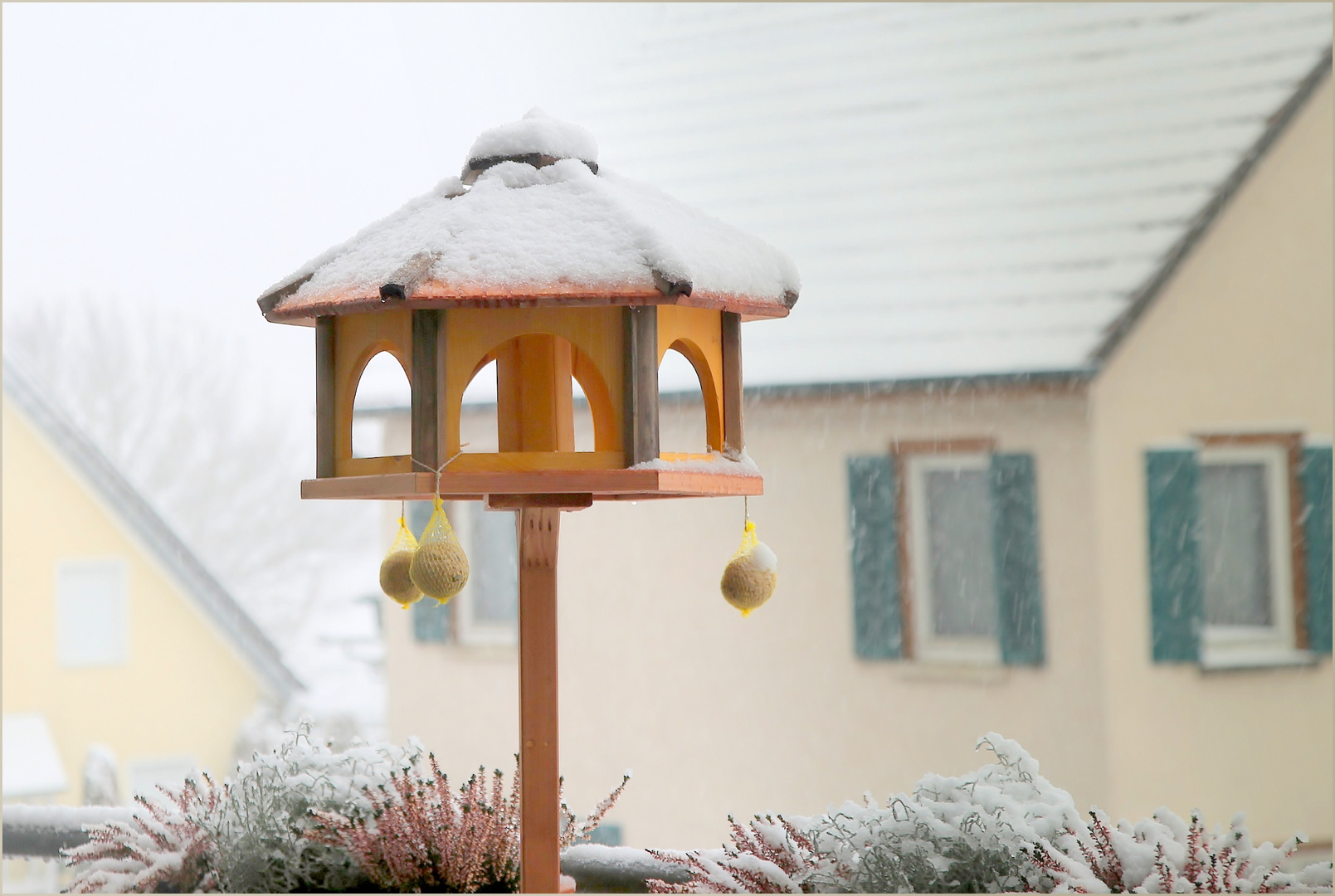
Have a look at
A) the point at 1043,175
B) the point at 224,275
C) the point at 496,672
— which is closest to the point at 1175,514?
the point at 1043,175

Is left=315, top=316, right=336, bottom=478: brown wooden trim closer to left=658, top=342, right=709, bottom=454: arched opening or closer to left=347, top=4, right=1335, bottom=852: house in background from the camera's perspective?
left=658, top=342, right=709, bottom=454: arched opening

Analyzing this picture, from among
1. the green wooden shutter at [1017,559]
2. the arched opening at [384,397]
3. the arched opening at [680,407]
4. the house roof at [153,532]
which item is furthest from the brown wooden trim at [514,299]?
the house roof at [153,532]

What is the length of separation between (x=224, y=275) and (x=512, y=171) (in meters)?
8.67

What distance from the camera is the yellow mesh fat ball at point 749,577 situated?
148cm

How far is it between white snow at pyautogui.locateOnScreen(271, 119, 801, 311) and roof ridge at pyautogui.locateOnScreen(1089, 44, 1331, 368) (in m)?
2.72

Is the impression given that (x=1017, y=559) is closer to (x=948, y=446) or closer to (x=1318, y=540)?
(x=948, y=446)

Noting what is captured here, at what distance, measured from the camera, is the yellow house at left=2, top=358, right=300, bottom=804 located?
588cm

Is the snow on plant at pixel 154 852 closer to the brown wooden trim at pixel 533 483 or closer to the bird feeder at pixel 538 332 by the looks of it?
the bird feeder at pixel 538 332

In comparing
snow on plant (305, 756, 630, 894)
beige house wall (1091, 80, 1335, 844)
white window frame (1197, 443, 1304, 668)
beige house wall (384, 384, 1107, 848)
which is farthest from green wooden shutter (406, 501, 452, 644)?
snow on plant (305, 756, 630, 894)

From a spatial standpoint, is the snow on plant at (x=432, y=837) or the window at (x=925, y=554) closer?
the snow on plant at (x=432, y=837)

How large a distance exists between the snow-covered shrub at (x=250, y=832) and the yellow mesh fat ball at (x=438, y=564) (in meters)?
0.54

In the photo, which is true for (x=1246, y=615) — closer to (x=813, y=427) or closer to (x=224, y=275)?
(x=813, y=427)

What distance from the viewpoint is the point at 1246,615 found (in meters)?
4.12

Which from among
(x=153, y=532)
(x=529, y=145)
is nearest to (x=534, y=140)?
(x=529, y=145)
